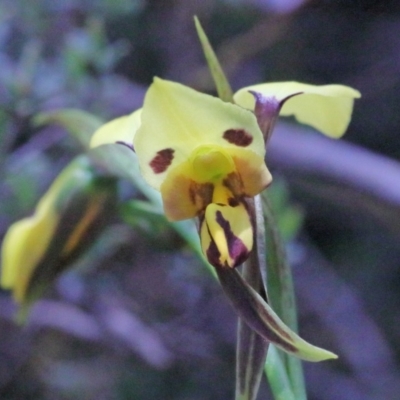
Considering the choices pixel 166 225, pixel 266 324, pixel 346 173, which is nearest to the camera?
pixel 266 324

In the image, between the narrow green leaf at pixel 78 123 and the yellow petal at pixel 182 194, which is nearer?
the yellow petal at pixel 182 194

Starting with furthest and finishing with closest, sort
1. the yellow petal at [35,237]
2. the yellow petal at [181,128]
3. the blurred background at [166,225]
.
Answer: the blurred background at [166,225] < the yellow petal at [35,237] < the yellow petal at [181,128]

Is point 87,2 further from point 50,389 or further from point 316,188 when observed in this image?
point 50,389

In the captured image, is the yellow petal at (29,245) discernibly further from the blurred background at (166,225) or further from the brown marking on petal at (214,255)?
the brown marking on petal at (214,255)

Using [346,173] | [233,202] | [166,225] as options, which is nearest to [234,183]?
[233,202]

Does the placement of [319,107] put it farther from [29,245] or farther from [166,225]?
[29,245]

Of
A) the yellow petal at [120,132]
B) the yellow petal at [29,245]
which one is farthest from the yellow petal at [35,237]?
the yellow petal at [120,132]

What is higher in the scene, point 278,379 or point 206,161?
point 206,161
